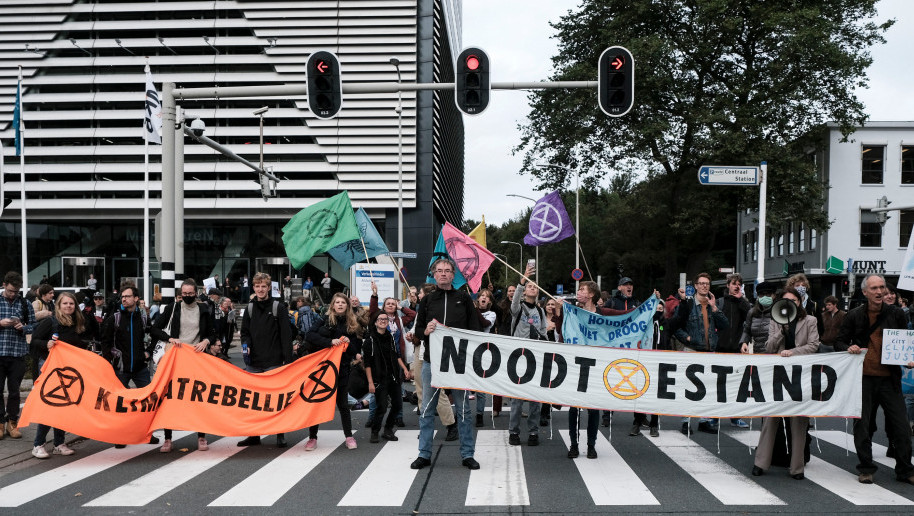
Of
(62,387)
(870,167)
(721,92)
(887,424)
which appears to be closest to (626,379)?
(887,424)

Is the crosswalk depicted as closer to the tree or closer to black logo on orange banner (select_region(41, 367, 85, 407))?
black logo on orange banner (select_region(41, 367, 85, 407))

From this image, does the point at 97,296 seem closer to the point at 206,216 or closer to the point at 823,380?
the point at 823,380

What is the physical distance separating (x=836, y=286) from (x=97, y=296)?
1447 inches

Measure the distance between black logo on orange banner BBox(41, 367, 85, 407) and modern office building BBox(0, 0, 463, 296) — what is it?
33289mm

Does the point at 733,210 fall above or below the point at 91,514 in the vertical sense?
above

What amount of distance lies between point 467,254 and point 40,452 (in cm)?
660

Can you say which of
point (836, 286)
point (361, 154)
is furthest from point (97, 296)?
point (836, 286)

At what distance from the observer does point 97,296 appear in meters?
16.8

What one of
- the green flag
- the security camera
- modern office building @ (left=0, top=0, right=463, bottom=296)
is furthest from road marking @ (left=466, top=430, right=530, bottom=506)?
modern office building @ (left=0, top=0, right=463, bottom=296)

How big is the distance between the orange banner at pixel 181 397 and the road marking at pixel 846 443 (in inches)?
230

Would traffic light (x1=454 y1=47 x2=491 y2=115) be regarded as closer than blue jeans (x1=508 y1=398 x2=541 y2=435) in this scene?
No

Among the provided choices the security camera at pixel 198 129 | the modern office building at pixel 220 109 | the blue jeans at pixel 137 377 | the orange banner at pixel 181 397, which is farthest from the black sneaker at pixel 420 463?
the modern office building at pixel 220 109

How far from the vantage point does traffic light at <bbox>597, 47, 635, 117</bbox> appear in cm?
1083

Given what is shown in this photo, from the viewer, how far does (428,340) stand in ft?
25.6
